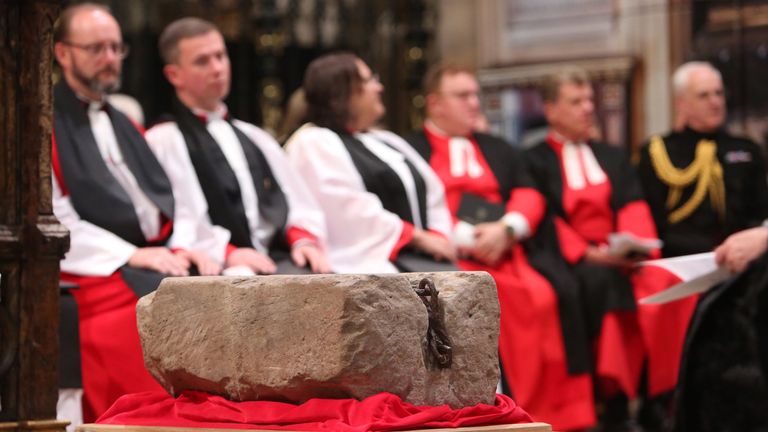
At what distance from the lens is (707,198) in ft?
22.9

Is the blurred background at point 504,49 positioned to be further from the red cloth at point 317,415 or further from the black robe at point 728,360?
the red cloth at point 317,415

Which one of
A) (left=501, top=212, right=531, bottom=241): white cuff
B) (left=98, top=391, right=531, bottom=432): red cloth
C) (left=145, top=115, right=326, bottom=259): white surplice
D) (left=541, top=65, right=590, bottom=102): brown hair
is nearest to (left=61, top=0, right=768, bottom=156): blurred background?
(left=541, top=65, right=590, bottom=102): brown hair

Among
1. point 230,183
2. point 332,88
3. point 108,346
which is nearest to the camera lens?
point 108,346

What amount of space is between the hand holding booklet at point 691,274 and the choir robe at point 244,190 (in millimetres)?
1420

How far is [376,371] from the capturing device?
121 inches

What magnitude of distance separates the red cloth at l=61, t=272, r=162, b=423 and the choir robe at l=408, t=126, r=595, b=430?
1929 mm

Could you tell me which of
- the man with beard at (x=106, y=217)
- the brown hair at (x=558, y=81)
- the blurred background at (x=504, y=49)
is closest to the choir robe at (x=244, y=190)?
the man with beard at (x=106, y=217)

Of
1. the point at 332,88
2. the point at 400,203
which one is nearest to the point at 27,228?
the point at 332,88

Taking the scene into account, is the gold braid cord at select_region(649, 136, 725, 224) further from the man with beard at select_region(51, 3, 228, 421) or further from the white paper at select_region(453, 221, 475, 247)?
the man with beard at select_region(51, 3, 228, 421)

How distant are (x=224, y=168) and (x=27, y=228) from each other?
1.84 meters

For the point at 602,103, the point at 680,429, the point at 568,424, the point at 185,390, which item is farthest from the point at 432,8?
the point at 185,390

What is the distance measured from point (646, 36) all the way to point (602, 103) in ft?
1.74

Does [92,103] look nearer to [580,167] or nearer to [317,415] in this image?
[317,415]

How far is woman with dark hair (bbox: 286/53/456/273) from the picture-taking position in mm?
5801
